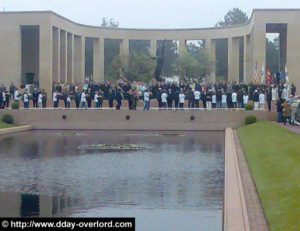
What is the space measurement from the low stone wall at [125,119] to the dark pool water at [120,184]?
12488 mm

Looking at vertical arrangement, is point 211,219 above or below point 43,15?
below

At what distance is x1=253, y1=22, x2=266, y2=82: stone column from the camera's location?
5775 cm

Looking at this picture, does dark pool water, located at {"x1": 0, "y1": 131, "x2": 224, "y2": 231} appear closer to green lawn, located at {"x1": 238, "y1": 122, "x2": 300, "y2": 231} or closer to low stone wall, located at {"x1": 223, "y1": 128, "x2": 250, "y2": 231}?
low stone wall, located at {"x1": 223, "y1": 128, "x2": 250, "y2": 231}

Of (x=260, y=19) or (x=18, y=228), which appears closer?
(x=18, y=228)

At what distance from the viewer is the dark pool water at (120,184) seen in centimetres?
1312

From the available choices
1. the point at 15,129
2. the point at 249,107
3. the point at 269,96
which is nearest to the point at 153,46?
the point at 269,96

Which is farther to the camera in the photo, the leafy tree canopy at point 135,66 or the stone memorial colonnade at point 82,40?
the leafy tree canopy at point 135,66

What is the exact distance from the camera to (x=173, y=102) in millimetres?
47469

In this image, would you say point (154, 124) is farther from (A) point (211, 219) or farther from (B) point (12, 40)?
(A) point (211, 219)

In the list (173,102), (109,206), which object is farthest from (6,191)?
(173,102)

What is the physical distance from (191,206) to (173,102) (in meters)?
33.6

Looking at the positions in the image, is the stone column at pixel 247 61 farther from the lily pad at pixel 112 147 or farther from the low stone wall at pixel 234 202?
the low stone wall at pixel 234 202

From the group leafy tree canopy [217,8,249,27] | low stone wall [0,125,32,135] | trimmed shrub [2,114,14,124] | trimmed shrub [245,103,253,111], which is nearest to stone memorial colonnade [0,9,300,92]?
trimmed shrub [245,103,253,111]

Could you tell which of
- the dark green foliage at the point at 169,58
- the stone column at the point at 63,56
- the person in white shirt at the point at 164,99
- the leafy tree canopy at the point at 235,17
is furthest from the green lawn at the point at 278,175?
the leafy tree canopy at the point at 235,17
